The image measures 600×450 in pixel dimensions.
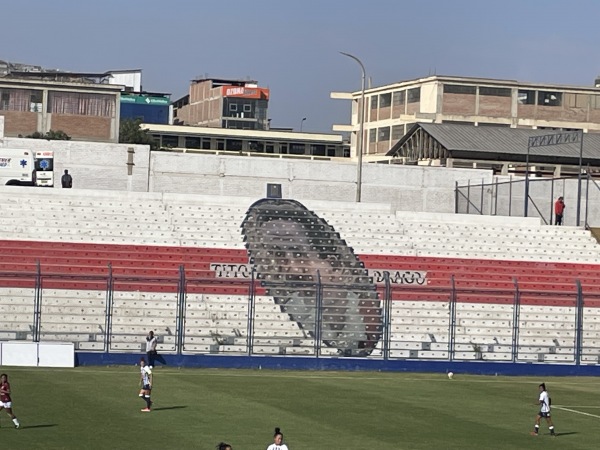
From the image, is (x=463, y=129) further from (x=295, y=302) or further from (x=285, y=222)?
(x=295, y=302)

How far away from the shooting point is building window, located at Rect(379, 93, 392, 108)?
398 feet

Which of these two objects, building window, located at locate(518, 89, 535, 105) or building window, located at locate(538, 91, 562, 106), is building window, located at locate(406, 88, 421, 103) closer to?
building window, located at locate(518, 89, 535, 105)

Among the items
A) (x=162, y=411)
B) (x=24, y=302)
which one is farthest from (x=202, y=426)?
(x=24, y=302)

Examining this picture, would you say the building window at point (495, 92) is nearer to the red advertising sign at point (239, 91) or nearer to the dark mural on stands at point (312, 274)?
the red advertising sign at point (239, 91)

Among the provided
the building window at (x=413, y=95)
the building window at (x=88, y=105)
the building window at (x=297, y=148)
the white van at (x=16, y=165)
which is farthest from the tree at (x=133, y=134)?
the white van at (x=16, y=165)

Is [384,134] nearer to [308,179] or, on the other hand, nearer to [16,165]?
[308,179]

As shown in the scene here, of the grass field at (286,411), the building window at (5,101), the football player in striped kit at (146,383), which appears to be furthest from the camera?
the building window at (5,101)

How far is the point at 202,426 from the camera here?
94.3ft

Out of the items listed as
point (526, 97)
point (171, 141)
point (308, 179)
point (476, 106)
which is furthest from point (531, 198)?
point (171, 141)

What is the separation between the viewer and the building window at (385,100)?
121312mm

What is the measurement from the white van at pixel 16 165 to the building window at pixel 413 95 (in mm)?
59547

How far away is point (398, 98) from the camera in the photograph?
120 m

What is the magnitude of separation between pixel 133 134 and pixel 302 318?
72158 mm

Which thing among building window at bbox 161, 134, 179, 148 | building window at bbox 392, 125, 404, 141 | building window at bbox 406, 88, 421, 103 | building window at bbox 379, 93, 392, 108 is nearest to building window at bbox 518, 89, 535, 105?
building window at bbox 406, 88, 421, 103
